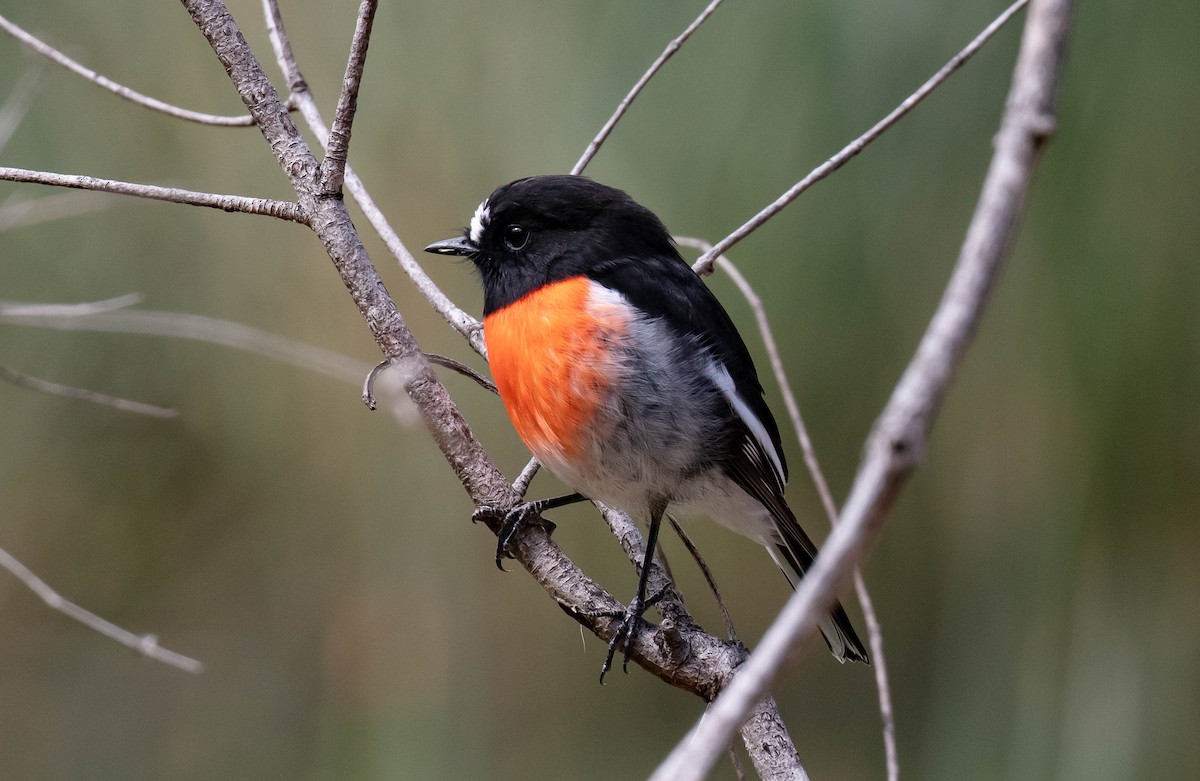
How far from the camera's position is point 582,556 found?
2568 millimetres

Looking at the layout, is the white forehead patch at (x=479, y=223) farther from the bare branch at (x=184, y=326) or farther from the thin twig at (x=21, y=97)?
the thin twig at (x=21, y=97)

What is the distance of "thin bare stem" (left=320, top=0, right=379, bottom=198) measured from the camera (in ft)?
3.51

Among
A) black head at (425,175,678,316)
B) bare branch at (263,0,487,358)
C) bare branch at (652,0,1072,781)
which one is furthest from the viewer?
black head at (425,175,678,316)

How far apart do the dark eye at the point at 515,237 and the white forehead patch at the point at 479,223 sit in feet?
0.14

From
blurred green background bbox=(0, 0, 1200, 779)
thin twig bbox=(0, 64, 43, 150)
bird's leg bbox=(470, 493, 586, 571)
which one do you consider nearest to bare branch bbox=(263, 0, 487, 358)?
bird's leg bbox=(470, 493, 586, 571)

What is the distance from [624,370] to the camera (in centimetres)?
160

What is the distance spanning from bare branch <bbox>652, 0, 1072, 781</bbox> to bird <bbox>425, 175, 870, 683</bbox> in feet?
3.29

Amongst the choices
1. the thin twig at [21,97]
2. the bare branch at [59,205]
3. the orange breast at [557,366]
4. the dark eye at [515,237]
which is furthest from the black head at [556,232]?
the thin twig at [21,97]

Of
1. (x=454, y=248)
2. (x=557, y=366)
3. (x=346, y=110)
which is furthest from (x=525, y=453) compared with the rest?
(x=346, y=110)

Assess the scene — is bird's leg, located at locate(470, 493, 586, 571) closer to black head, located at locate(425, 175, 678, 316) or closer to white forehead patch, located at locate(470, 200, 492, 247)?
black head, located at locate(425, 175, 678, 316)

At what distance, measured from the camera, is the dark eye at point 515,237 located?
1812 millimetres

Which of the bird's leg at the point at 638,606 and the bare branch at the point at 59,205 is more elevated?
the bare branch at the point at 59,205

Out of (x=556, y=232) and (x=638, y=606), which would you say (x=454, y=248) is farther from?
(x=638, y=606)

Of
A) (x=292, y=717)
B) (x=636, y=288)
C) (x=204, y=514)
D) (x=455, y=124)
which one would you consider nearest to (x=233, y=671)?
(x=292, y=717)
